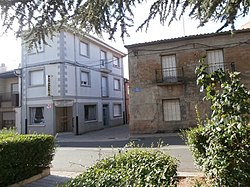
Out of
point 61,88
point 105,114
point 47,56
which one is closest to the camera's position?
point 61,88

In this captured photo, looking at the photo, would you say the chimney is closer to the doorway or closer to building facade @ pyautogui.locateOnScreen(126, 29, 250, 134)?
the doorway

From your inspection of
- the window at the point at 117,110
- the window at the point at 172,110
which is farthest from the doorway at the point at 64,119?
the window at the point at 172,110

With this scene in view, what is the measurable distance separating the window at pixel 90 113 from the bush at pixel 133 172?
645 inches

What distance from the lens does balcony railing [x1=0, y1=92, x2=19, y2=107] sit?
67.9ft

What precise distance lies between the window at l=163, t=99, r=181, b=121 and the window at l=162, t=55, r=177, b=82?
1430 millimetres

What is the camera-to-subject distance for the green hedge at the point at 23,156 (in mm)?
5141

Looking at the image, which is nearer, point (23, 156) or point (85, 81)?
point (23, 156)

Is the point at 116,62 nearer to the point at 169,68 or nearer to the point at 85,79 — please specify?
the point at 85,79

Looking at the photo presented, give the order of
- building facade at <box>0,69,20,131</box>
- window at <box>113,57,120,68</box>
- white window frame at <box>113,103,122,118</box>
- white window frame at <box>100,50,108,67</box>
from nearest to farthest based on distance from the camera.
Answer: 1. building facade at <box>0,69,20,131</box>
2. white window frame at <box>100,50,108,67</box>
3. white window frame at <box>113,103,122,118</box>
4. window at <box>113,57,120,68</box>

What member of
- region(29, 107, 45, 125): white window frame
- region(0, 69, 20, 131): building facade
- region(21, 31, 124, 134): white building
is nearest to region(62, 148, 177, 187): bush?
region(21, 31, 124, 134): white building

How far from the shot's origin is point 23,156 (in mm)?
5562

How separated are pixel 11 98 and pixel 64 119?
5726 millimetres

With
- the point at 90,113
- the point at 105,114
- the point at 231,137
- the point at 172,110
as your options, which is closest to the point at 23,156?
the point at 231,137

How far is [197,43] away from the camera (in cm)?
1545
